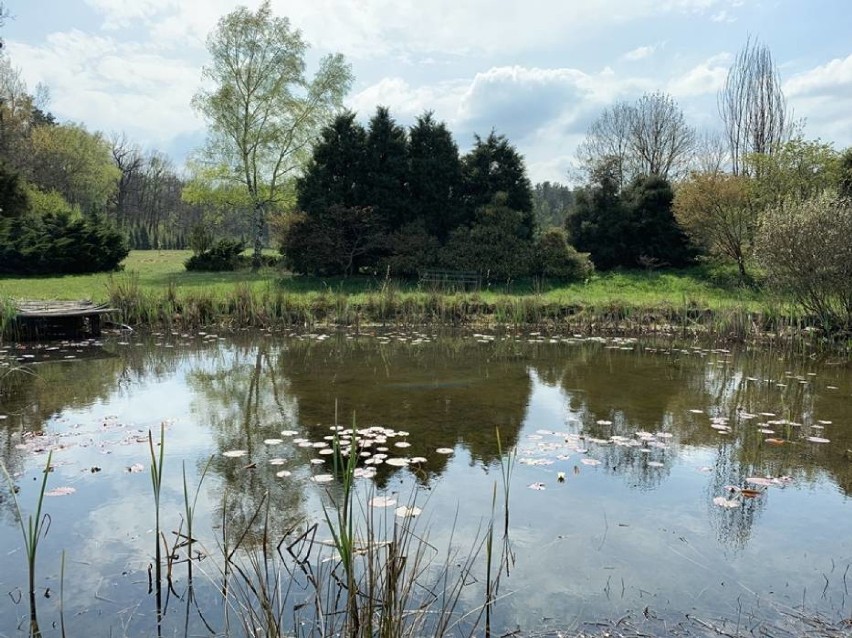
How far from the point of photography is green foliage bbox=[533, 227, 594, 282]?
20.1 m

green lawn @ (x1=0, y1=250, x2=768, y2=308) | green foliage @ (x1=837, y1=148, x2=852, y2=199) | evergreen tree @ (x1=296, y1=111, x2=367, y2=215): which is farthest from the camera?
evergreen tree @ (x1=296, y1=111, x2=367, y2=215)

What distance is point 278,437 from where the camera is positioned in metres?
5.98

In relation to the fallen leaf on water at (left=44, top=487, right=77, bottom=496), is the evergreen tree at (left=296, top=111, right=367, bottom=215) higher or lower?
higher

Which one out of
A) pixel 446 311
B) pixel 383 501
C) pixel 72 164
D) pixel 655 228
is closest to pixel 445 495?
pixel 383 501

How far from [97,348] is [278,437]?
710cm

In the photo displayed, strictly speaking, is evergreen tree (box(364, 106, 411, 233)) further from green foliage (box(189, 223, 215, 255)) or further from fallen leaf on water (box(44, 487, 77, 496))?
fallen leaf on water (box(44, 487, 77, 496))

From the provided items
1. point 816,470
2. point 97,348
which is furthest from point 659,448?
point 97,348

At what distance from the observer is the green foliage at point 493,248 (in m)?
19.6

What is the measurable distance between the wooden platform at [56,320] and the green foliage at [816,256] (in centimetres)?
1301

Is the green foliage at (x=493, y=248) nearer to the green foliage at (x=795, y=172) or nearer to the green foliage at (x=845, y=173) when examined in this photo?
the green foliage at (x=795, y=172)

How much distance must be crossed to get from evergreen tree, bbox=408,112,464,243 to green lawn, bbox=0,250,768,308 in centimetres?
298

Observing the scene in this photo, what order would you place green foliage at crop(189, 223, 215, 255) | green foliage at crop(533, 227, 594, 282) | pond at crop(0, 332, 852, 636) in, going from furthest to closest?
green foliage at crop(189, 223, 215, 255) < green foliage at crop(533, 227, 594, 282) < pond at crop(0, 332, 852, 636)

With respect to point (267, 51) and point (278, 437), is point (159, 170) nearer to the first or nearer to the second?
point (267, 51)

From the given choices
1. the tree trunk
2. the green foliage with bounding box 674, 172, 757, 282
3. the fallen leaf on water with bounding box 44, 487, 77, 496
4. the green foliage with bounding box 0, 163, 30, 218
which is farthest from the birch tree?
the fallen leaf on water with bounding box 44, 487, 77, 496
